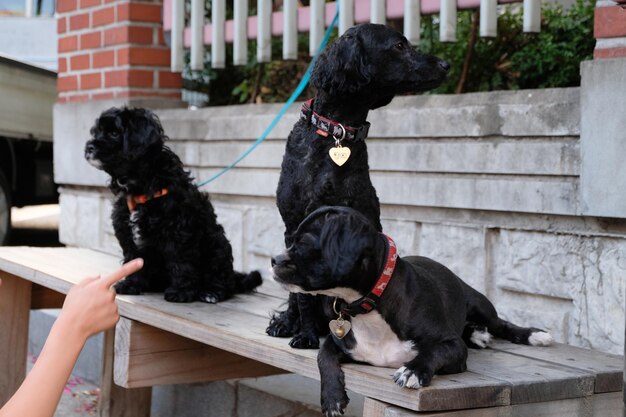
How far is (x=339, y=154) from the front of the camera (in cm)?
263

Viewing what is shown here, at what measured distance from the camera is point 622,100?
130 inches

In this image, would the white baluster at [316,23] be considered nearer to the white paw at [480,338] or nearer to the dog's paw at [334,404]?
Answer: the white paw at [480,338]

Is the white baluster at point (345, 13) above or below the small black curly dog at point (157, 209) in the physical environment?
above

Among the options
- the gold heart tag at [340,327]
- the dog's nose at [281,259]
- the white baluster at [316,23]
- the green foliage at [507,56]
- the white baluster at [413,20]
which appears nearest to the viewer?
the dog's nose at [281,259]

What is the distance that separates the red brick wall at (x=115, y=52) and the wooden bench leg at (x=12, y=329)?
1.57m

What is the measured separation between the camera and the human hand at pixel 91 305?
86.3 inches

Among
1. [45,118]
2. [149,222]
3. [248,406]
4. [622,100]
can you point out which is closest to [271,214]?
[248,406]

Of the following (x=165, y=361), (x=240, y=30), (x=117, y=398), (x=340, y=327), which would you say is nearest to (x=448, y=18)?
(x=240, y=30)

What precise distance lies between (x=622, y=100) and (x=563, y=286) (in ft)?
2.46

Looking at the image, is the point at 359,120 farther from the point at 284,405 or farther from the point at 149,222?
the point at 284,405

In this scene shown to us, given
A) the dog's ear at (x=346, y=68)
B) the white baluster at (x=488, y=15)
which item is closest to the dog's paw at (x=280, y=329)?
the dog's ear at (x=346, y=68)

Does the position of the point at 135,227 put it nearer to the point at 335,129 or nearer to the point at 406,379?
the point at 335,129

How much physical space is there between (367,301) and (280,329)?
24.8 inches

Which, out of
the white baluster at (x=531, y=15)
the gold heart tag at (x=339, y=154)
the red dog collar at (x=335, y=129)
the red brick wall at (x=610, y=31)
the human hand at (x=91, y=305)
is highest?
the white baluster at (x=531, y=15)
